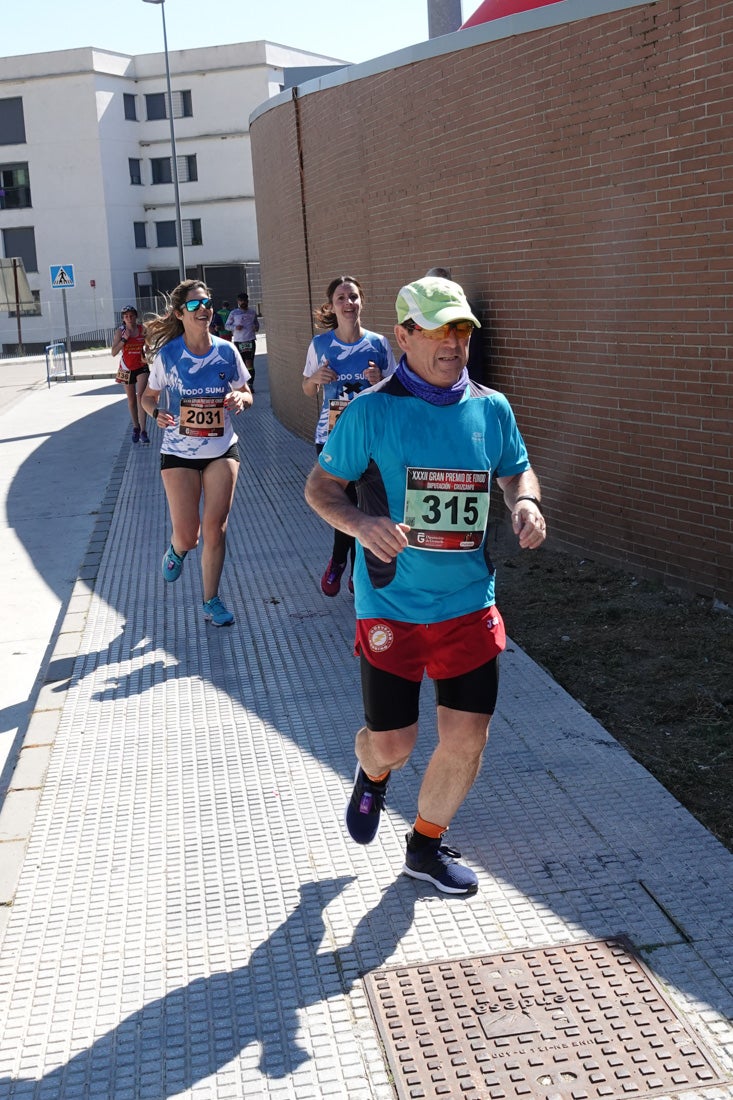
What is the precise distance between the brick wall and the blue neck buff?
330cm

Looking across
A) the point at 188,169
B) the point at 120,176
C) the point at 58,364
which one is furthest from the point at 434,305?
the point at 188,169

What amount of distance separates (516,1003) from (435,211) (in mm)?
7851

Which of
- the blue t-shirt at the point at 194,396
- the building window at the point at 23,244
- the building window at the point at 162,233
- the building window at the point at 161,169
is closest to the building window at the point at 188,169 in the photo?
the building window at the point at 161,169

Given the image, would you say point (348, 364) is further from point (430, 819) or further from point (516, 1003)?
point (516, 1003)

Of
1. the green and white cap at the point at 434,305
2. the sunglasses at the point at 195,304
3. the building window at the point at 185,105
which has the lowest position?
the green and white cap at the point at 434,305

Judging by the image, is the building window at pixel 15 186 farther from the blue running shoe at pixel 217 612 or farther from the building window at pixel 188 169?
the blue running shoe at pixel 217 612

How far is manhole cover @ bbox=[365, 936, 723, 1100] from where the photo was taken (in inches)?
119

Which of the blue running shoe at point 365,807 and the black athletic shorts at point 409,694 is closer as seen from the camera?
the black athletic shorts at point 409,694

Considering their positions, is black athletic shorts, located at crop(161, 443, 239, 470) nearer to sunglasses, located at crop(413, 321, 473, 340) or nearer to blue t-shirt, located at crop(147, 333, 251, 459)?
blue t-shirt, located at crop(147, 333, 251, 459)

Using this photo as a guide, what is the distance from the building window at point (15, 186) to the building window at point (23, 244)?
1.08 metres

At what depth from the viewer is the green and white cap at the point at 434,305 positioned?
143 inches

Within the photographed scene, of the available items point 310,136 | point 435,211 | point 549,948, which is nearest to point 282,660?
point 549,948

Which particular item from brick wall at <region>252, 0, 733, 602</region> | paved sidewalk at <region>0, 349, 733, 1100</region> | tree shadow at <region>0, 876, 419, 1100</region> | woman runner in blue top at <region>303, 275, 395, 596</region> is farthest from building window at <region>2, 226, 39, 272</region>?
tree shadow at <region>0, 876, 419, 1100</region>

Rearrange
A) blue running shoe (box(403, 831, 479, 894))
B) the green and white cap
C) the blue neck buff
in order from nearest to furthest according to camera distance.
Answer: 1. the green and white cap
2. the blue neck buff
3. blue running shoe (box(403, 831, 479, 894))
